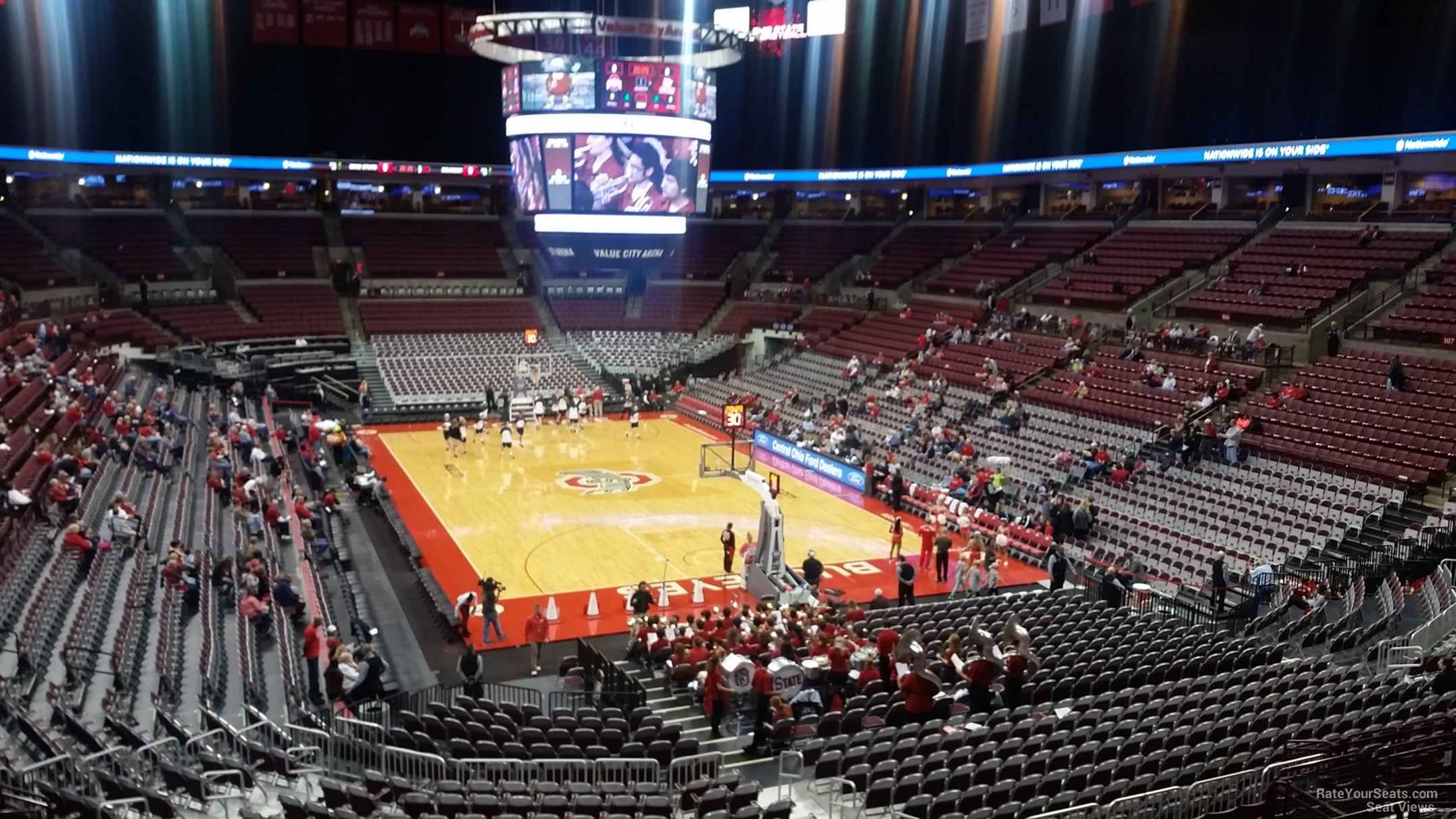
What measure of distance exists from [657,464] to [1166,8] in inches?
871

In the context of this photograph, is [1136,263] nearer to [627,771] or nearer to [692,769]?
[692,769]

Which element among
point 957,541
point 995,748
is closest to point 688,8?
point 957,541

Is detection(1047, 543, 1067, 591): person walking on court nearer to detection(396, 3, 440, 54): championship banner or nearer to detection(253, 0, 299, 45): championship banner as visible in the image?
detection(396, 3, 440, 54): championship banner

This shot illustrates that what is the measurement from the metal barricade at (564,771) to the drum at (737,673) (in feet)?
8.74

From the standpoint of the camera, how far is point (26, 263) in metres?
Answer: 37.5

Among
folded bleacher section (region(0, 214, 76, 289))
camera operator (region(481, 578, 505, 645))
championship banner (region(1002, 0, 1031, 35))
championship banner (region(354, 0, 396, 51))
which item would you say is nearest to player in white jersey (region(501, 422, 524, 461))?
camera operator (region(481, 578, 505, 645))

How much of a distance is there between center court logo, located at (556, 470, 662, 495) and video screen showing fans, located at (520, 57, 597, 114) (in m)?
9.53

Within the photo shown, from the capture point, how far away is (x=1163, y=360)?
95.9 ft

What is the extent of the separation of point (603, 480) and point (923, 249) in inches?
879

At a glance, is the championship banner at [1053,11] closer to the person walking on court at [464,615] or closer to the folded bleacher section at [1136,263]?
the folded bleacher section at [1136,263]

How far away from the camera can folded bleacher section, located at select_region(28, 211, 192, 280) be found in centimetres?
4103

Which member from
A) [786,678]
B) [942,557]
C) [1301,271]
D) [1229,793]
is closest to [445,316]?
[942,557]

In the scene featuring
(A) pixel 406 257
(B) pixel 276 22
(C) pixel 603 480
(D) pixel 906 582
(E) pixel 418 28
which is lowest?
(C) pixel 603 480

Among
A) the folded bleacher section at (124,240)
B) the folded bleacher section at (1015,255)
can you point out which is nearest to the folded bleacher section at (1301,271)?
the folded bleacher section at (1015,255)
